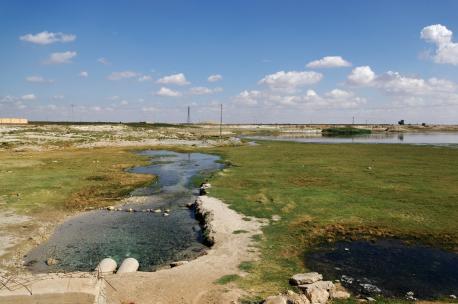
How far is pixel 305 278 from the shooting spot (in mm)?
16125

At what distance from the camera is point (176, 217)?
94.4 feet

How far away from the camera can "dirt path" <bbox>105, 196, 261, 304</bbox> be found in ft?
48.3

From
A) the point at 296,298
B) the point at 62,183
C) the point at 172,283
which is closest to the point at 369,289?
the point at 296,298

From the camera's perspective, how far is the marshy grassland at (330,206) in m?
20.3

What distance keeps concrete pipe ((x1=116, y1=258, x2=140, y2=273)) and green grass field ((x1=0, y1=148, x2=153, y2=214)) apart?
45.0 ft

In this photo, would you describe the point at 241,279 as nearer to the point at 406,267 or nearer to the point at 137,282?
the point at 137,282

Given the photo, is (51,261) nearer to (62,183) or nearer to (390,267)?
(390,267)

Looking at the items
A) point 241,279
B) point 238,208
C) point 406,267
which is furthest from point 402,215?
point 241,279

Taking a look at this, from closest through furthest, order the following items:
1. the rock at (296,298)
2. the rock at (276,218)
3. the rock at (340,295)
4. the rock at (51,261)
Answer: the rock at (296,298) → the rock at (340,295) → the rock at (51,261) → the rock at (276,218)

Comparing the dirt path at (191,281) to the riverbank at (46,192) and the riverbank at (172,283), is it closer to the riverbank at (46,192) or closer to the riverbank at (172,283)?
the riverbank at (172,283)

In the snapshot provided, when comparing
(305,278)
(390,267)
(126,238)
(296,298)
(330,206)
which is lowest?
(126,238)

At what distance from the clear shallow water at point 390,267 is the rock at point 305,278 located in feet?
4.89

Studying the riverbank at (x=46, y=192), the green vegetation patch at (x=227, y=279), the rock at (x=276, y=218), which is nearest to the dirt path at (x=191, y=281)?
the green vegetation patch at (x=227, y=279)

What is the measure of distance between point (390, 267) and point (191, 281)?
34.1ft
